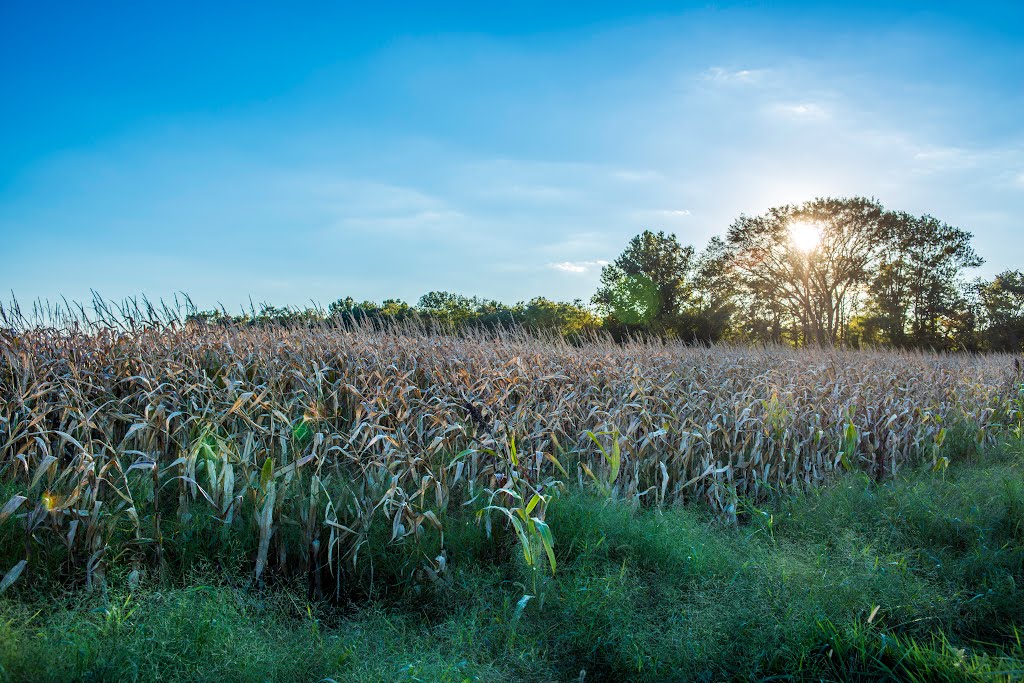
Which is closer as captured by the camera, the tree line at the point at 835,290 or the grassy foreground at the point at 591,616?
the grassy foreground at the point at 591,616

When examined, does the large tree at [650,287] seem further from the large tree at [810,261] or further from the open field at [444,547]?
the open field at [444,547]

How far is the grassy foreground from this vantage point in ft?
9.52

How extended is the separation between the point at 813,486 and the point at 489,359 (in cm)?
395

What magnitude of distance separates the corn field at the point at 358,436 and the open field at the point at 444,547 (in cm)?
4

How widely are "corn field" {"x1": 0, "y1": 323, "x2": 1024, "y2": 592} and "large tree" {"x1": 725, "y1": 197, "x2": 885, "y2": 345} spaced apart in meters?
23.9

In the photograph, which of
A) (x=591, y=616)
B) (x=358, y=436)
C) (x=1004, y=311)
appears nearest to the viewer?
(x=591, y=616)

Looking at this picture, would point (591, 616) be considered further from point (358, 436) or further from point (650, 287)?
point (650, 287)

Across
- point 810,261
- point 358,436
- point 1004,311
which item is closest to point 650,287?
point 810,261

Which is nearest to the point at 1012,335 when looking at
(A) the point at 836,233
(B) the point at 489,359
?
(A) the point at 836,233

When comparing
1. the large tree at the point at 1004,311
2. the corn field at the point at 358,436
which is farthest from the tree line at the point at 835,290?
the corn field at the point at 358,436

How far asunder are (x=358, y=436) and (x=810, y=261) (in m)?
32.7

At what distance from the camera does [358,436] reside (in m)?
5.50

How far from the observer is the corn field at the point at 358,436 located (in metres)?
3.98

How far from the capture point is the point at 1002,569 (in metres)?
4.29
